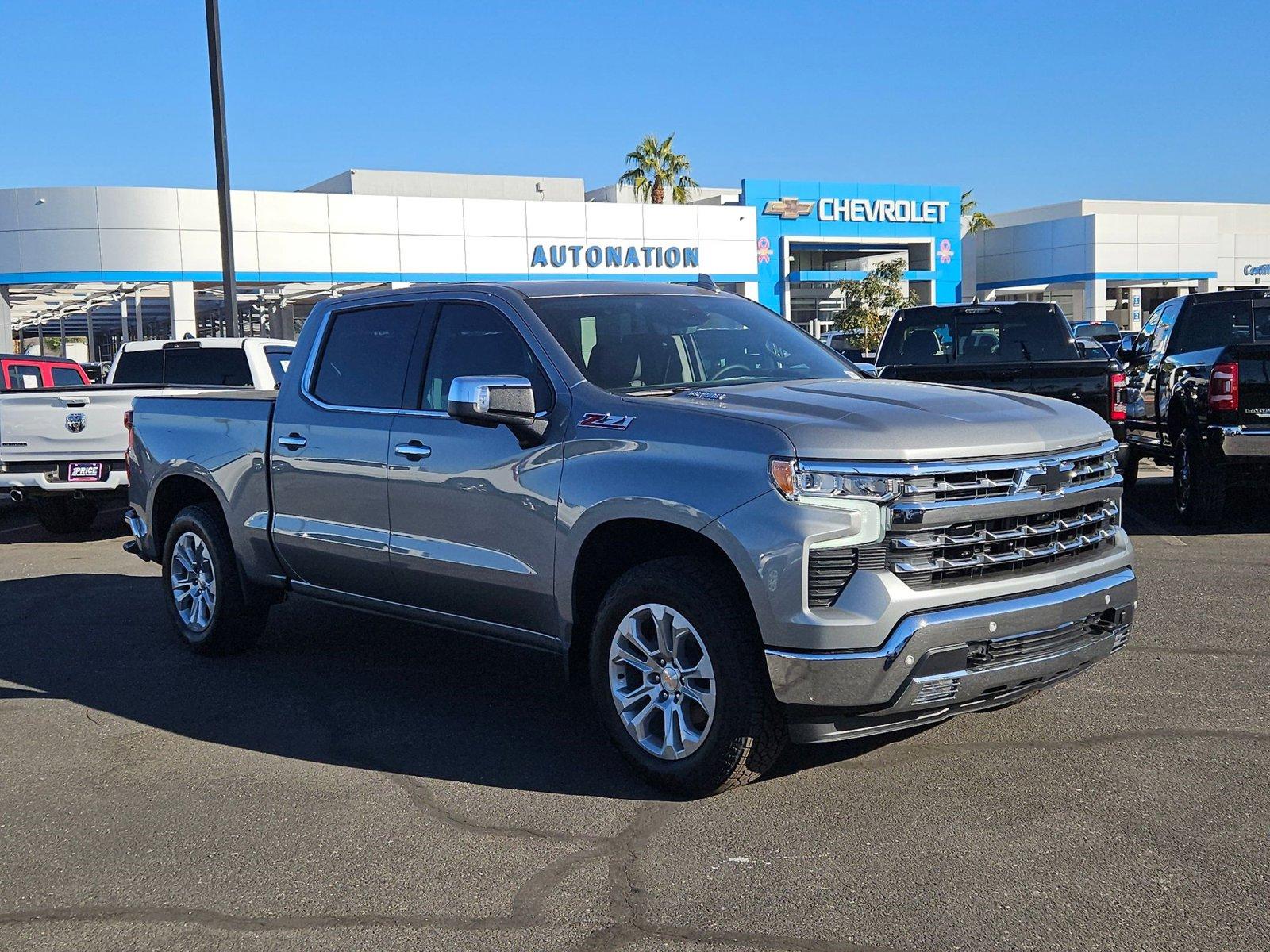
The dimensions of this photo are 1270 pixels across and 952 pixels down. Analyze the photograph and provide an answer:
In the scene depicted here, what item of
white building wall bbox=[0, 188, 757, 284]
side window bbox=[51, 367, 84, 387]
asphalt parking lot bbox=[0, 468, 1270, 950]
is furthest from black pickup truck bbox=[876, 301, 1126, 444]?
white building wall bbox=[0, 188, 757, 284]

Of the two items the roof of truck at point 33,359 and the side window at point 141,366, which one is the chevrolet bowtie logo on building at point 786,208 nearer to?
the roof of truck at point 33,359

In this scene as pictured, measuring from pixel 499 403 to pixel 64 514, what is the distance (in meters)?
9.54

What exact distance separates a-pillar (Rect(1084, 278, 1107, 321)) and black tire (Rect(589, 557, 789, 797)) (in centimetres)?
5822

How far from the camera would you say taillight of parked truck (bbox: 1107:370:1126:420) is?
34.9 ft

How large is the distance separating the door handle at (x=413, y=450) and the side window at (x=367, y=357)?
27cm

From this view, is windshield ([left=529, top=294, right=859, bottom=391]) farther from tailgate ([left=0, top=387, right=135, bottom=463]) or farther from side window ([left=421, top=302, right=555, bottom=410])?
tailgate ([left=0, top=387, right=135, bottom=463])

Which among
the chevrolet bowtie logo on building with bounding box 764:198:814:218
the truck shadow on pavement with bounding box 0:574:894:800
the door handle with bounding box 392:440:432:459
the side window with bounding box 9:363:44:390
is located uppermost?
the chevrolet bowtie logo on building with bounding box 764:198:814:218

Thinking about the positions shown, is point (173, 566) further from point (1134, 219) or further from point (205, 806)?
point (1134, 219)

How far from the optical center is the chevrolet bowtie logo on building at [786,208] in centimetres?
4944

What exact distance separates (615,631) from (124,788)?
81.1 inches

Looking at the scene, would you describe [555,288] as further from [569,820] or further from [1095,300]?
[1095,300]

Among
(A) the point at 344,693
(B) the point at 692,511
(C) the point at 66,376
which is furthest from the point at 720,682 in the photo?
(C) the point at 66,376

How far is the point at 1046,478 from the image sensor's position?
4.59 meters

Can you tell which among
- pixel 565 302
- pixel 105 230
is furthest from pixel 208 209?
pixel 565 302
